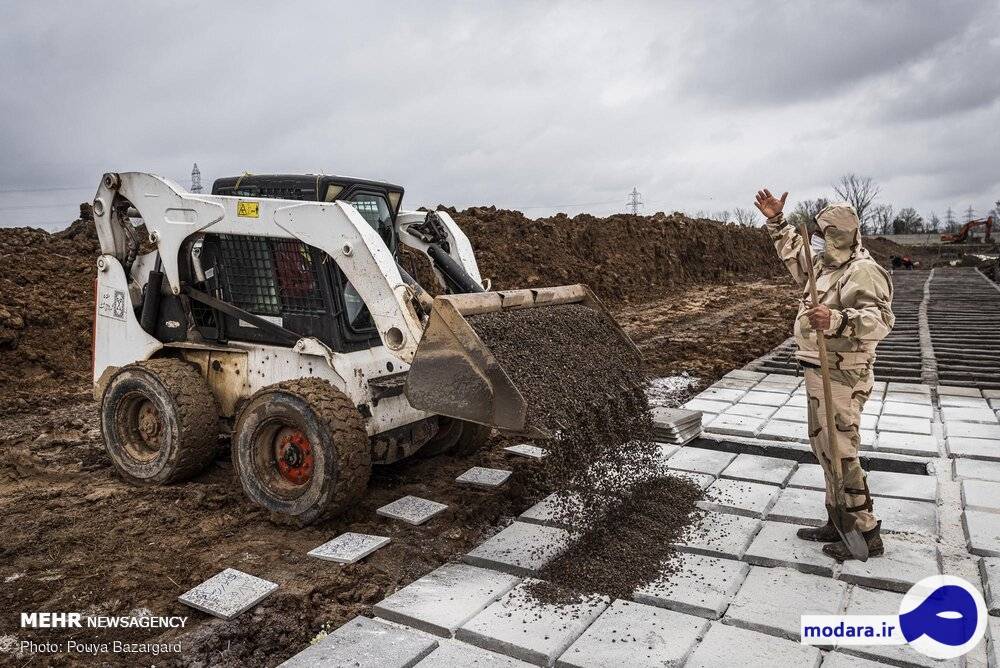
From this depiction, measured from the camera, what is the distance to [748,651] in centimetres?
305

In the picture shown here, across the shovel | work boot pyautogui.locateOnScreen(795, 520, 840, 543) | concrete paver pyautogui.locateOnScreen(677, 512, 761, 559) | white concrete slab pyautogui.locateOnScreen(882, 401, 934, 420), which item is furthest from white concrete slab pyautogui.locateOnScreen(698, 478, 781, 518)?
white concrete slab pyautogui.locateOnScreen(882, 401, 934, 420)

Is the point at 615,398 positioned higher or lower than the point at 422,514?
higher

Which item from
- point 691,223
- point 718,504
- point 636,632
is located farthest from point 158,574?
point 691,223

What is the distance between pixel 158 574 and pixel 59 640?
2.14 ft

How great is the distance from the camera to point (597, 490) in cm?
434

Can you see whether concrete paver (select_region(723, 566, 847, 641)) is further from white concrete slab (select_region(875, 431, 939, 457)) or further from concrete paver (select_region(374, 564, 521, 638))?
white concrete slab (select_region(875, 431, 939, 457))

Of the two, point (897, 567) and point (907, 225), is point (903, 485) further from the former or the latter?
point (907, 225)

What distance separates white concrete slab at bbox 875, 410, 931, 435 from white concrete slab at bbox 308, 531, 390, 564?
4.47 meters

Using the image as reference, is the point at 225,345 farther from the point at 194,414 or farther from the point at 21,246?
the point at 21,246

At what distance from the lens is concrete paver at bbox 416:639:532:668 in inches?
120

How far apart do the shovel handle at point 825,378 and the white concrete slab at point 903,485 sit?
1219 mm

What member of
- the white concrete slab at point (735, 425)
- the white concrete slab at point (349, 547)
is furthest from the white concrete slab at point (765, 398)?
the white concrete slab at point (349, 547)

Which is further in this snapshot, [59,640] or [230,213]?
[230,213]

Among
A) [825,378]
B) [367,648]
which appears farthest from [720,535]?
[367,648]
